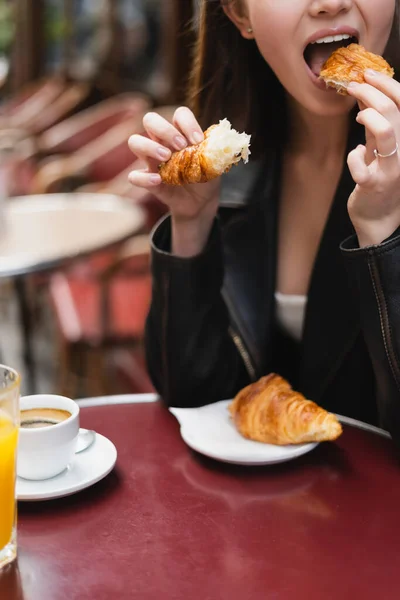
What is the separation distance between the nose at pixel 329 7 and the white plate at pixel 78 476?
2.69 feet

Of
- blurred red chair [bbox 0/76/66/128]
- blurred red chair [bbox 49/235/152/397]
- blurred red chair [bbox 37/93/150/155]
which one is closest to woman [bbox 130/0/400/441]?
blurred red chair [bbox 49/235/152/397]

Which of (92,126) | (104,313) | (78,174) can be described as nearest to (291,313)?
(104,313)

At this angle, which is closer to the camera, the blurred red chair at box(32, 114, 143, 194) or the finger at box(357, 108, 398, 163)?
the finger at box(357, 108, 398, 163)

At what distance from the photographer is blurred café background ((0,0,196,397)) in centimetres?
299

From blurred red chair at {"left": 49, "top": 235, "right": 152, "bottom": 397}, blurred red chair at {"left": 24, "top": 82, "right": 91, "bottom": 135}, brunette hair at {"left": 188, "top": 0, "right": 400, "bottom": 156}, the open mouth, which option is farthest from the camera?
blurred red chair at {"left": 24, "top": 82, "right": 91, "bottom": 135}

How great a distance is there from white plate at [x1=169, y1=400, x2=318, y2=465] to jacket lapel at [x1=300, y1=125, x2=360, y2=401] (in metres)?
0.31

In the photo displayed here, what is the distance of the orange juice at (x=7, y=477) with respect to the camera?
0.99m

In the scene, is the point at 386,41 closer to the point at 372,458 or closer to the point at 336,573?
the point at 372,458

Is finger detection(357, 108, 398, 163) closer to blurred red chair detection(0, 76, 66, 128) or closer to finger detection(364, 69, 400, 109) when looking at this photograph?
finger detection(364, 69, 400, 109)

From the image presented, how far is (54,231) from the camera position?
2998mm

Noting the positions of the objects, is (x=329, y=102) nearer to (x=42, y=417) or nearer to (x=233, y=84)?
(x=233, y=84)

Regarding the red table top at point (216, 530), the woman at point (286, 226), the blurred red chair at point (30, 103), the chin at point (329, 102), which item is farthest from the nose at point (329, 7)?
the blurred red chair at point (30, 103)

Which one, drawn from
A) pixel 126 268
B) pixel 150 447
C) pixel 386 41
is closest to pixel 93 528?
pixel 150 447

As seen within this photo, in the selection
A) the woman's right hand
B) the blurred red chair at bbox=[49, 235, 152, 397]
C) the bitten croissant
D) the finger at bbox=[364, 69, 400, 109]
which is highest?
the finger at bbox=[364, 69, 400, 109]
